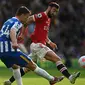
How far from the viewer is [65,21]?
2459 cm

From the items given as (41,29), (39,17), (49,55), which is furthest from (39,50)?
(39,17)

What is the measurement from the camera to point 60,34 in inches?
939

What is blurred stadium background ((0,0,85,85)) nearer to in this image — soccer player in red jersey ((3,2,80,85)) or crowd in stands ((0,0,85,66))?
crowd in stands ((0,0,85,66))

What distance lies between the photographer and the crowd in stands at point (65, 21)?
77.1 feet

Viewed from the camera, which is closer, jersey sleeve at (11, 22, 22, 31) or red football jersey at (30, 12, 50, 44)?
jersey sleeve at (11, 22, 22, 31)

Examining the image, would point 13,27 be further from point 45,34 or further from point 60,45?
point 60,45

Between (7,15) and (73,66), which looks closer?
(73,66)

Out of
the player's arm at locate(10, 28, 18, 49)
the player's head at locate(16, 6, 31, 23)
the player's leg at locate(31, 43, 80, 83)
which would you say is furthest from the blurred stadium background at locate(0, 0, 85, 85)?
the player's arm at locate(10, 28, 18, 49)

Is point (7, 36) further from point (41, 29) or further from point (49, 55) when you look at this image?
point (41, 29)

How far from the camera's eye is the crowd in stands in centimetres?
2351

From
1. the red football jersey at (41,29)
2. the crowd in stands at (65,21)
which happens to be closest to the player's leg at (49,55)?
the red football jersey at (41,29)

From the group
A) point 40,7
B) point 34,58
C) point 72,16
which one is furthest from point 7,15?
point 34,58

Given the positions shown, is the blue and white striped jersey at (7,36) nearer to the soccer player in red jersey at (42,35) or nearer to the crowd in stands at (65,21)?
the soccer player in red jersey at (42,35)

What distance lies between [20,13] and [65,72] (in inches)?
82.0
